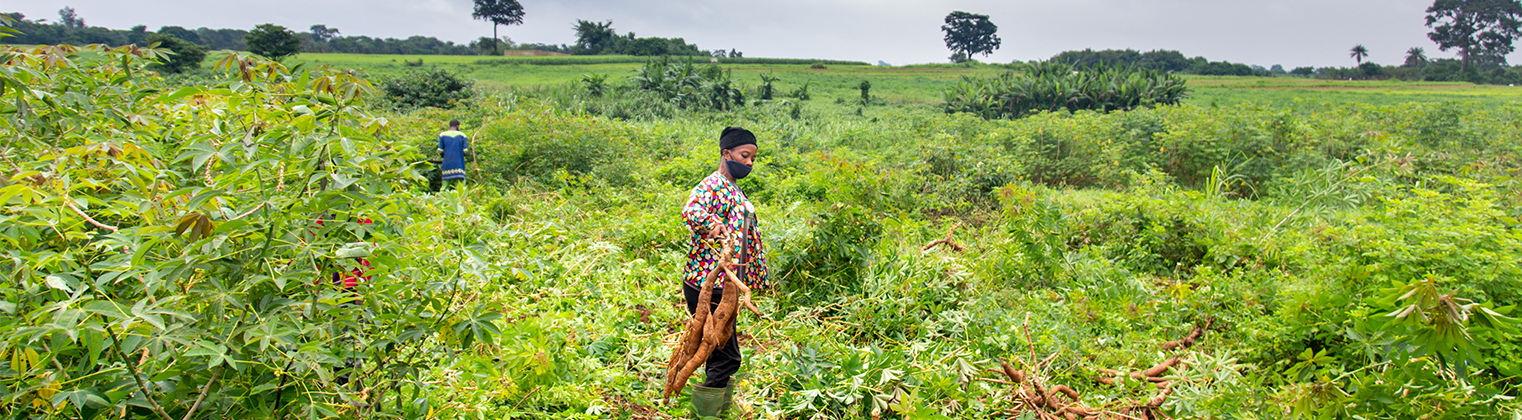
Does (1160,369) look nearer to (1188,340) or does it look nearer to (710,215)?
(1188,340)

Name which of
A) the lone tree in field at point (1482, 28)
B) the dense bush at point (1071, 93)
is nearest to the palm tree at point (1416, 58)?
the lone tree in field at point (1482, 28)

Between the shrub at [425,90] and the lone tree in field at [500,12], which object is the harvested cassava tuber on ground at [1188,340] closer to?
the shrub at [425,90]

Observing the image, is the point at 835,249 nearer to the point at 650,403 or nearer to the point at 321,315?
the point at 650,403

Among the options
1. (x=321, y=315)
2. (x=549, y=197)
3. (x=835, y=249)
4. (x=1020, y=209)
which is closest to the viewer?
(x=321, y=315)

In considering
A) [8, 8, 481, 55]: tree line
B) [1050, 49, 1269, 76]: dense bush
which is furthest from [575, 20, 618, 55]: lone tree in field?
[1050, 49, 1269, 76]: dense bush

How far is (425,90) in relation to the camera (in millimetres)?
18938

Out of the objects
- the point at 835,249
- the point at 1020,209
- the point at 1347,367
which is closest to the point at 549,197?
the point at 835,249

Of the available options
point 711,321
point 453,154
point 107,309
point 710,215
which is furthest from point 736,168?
point 453,154

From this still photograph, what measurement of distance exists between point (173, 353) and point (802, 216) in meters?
4.06

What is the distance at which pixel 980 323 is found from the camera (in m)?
4.34

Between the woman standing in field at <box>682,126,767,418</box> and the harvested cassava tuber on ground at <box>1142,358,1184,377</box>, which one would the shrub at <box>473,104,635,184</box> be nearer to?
the woman standing in field at <box>682,126,767,418</box>

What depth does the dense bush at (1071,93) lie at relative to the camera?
66.1 ft

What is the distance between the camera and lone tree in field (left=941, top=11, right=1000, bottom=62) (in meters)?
64.3

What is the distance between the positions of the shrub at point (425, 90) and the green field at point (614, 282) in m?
10.0
